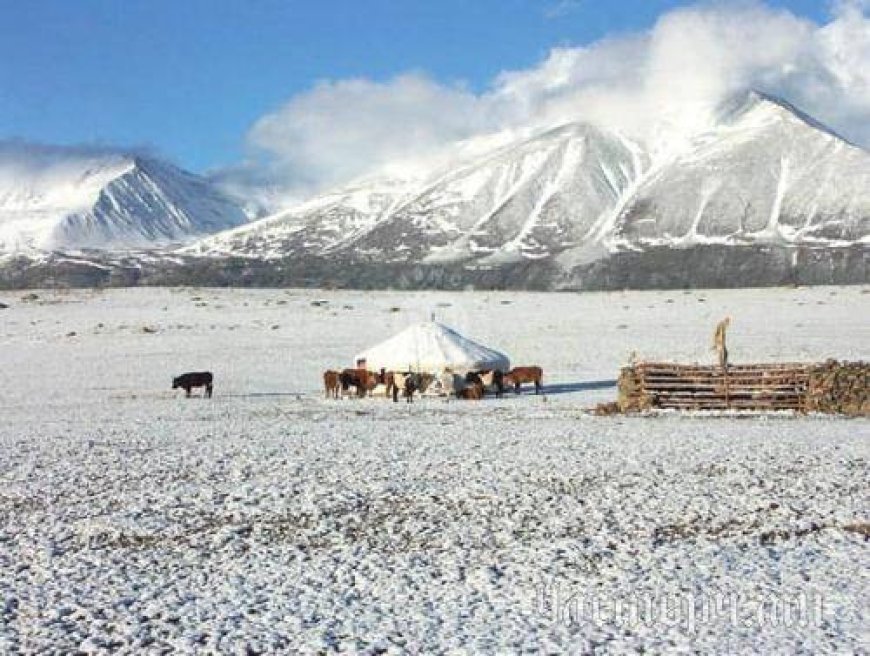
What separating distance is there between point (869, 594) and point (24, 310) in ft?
285

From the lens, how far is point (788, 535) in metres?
15.1

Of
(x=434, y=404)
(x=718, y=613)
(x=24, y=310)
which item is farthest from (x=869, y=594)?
(x=24, y=310)

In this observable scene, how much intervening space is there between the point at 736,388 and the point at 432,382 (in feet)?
37.1

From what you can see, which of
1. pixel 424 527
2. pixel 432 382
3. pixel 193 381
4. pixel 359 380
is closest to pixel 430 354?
pixel 432 382

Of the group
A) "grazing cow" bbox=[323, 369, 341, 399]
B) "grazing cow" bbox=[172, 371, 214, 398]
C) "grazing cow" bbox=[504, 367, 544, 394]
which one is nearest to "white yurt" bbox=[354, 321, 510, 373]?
"grazing cow" bbox=[504, 367, 544, 394]

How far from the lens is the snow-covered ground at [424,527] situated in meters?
11.5

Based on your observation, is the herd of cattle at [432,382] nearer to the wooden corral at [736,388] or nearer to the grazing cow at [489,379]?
the grazing cow at [489,379]

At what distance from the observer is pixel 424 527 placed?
1586 centimetres

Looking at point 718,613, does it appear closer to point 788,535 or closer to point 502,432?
point 788,535

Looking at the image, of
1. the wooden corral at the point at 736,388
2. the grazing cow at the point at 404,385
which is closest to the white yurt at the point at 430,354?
the grazing cow at the point at 404,385

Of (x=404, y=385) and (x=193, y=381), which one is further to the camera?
(x=193, y=381)

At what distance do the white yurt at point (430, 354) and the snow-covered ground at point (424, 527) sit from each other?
3.45 metres

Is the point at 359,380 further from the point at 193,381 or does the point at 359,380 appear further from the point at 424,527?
the point at 424,527

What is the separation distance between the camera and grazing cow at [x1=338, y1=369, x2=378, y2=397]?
3669cm
